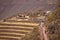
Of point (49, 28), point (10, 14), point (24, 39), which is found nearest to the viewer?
point (24, 39)

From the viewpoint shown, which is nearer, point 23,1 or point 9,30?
point 9,30

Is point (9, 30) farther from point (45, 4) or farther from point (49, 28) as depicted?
point (45, 4)

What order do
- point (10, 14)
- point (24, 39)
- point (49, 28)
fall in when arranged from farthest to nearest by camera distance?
1. point (10, 14)
2. point (49, 28)
3. point (24, 39)

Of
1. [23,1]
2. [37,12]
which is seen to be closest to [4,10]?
[23,1]

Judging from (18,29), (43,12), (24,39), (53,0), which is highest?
(53,0)

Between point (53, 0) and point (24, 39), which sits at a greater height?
point (53, 0)

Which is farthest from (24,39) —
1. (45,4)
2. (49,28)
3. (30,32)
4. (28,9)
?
(45,4)
